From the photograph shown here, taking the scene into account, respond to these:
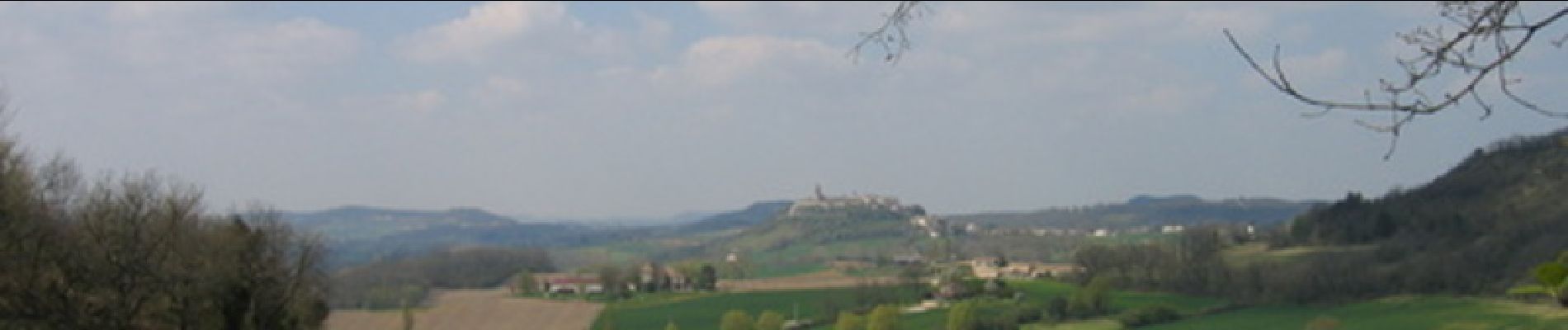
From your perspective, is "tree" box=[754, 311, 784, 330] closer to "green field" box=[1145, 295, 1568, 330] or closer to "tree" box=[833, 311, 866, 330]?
"tree" box=[833, 311, 866, 330]

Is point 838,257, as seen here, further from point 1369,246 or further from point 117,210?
point 117,210

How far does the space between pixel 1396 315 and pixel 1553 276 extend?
5786 centimetres

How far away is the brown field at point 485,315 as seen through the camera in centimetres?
6788

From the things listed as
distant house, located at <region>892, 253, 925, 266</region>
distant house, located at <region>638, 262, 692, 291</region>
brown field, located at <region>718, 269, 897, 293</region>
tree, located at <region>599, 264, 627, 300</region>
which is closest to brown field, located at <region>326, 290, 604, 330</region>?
tree, located at <region>599, 264, 627, 300</region>

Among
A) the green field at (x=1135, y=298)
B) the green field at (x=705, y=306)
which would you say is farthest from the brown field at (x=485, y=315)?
the green field at (x=1135, y=298)

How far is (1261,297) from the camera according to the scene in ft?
223

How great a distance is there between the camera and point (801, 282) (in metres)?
97.2

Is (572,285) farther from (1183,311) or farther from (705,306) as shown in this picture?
(1183,311)

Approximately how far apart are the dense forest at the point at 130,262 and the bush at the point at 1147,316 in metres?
45.0

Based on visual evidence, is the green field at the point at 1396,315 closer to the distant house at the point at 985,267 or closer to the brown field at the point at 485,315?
the brown field at the point at 485,315

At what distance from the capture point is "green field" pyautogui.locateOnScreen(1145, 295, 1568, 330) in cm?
4779

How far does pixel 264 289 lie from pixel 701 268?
75.2 m

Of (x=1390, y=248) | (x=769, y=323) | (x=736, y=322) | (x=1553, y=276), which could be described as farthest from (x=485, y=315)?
(x=1553, y=276)

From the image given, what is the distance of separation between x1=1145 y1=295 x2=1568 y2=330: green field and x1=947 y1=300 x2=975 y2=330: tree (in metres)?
7.71
